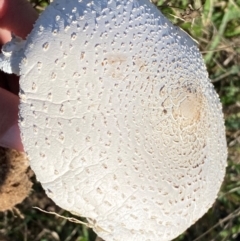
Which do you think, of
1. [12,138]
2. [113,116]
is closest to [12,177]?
[12,138]

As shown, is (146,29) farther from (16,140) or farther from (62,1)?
(16,140)

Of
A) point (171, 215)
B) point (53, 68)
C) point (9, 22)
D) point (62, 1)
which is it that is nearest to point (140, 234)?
point (171, 215)

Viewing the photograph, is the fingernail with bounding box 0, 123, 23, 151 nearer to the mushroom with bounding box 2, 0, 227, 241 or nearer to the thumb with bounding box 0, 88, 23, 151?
the thumb with bounding box 0, 88, 23, 151

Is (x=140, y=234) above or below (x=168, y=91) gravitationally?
below

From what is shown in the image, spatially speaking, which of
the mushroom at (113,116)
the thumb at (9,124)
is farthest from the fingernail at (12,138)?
the mushroom at (113,116)

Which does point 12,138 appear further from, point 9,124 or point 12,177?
point 12,177

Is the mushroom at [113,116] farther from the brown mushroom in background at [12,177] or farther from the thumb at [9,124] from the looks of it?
the brown mushroom in background at [12,177]
